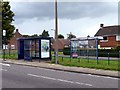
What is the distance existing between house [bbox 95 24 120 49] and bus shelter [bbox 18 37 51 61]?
3473cm

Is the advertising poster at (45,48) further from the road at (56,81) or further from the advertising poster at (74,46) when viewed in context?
the road at (56,81)

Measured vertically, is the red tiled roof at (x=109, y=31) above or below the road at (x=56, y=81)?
above

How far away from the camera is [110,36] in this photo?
6688cm

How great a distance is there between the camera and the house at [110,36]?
215 feet

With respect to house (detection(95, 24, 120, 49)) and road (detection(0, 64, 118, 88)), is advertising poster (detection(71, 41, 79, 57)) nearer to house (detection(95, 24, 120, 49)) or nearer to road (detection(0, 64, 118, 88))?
road (detection(0, 64, 118, 88))

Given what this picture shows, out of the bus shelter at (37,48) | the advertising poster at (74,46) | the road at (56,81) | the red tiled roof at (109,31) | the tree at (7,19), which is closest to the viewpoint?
the road at (56,81)

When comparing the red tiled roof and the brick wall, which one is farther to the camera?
the red tiled roof

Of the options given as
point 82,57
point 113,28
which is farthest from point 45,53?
point 113,28

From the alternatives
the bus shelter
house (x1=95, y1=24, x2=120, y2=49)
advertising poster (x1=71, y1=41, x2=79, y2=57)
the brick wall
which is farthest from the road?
the brick wall

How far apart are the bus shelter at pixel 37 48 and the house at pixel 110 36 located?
3473 centimetres

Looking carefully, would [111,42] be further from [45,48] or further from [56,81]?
[56,81]

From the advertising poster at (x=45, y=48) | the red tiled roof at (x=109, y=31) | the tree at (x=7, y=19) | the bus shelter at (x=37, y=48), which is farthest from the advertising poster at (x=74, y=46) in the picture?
the red tiled roof at (x=109, y=31)

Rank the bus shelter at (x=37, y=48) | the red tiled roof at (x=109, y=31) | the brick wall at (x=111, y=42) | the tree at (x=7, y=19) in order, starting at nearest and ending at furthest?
the bus shelter at (x=37, y=48)
the tree at (x=7, y=19)
the brick wall at (x=111, y=42)
the red tiled roof at (x=109, y=31)

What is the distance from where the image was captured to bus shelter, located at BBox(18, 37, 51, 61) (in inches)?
1228
